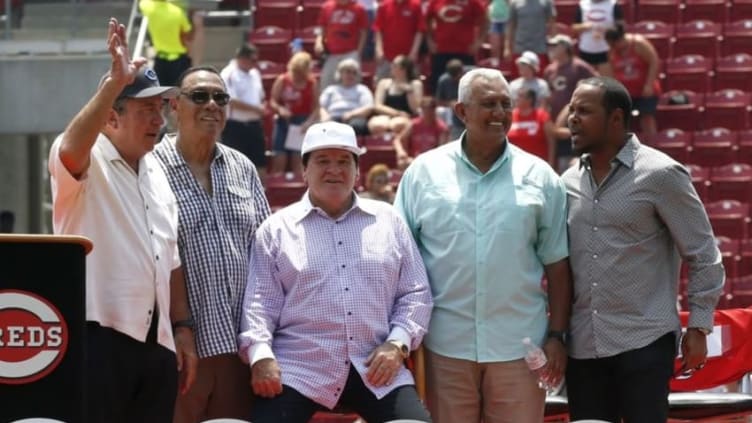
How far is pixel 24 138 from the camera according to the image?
63.8 ft

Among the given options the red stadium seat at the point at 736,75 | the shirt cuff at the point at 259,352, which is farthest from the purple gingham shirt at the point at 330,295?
the red stadium seat at the point at 736,75

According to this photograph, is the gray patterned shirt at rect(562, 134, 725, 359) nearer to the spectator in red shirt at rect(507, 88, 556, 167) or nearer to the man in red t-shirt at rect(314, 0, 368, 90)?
the spectator in red shirt at rect(507, 88, 556, 167)

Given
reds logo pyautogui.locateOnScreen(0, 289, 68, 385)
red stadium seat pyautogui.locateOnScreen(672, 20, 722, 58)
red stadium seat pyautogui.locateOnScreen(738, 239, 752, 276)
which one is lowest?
red stadium seat pyautogui.locateOnScreen(738, 239, 752, 276)

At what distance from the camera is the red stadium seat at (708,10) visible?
17859mm

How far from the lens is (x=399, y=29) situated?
1681cm

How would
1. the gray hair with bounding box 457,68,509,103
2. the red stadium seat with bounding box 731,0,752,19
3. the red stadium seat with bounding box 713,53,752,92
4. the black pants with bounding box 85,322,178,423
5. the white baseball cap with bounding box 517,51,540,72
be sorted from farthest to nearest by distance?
the red stadium seat with bounding box 731,0,752,19, the red stadium seat with bounding box 713,53,752,92, the white baseball cap with bounding box 517,51,540,72, the gray hair with bounding box 457,68,509,103, the black pants with bounding box 85,322,178,423

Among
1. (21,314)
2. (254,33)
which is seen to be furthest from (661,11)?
(21,314)

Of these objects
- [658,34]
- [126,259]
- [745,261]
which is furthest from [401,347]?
[658,34]

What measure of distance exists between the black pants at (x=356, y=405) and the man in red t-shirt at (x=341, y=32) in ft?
34.1

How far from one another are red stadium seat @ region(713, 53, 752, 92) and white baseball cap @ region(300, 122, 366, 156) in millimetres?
10969

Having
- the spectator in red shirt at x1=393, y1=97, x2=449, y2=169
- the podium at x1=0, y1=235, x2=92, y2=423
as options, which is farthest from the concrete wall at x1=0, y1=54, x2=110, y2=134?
the podium at x1=0, y1=235, x2=92, y2=423

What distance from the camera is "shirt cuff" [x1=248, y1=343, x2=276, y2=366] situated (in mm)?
6297

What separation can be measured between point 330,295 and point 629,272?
110 centimetres

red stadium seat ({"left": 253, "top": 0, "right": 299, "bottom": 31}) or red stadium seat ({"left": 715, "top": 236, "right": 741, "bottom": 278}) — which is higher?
red stadium seat ({"left": 253, "top": 0, "right": 299, "bottom": 31})
